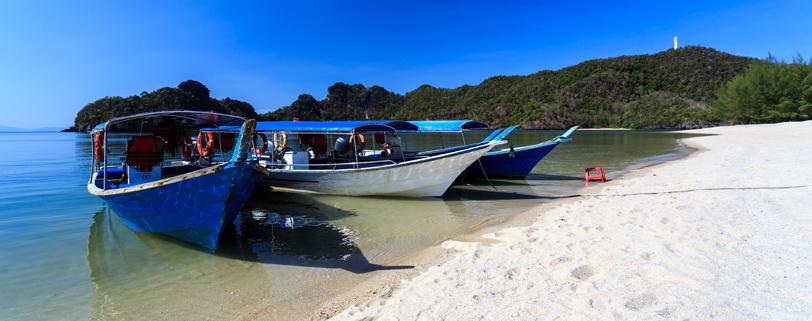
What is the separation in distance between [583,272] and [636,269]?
51 cm

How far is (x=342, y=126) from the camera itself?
1070 cm

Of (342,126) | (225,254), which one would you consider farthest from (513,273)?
(342,126)

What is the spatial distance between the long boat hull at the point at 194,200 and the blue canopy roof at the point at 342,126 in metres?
4.01

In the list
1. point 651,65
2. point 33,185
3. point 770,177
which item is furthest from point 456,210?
point 651,65

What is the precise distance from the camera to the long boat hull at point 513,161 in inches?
570

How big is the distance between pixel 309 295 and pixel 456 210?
5.30 meters

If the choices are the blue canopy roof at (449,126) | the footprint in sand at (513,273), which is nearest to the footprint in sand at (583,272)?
the footprint in sand at (513,273)

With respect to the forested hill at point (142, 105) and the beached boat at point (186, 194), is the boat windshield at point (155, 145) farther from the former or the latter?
the forested hill at point (142, 105)

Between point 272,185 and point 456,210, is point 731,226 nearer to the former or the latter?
point 456,210

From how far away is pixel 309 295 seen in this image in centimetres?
489

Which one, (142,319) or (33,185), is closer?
(142,319)

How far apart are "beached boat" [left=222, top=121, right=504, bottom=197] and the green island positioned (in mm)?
45738

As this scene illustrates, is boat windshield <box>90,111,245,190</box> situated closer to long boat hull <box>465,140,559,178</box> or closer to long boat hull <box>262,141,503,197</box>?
long boat hull <box>262,141,503,197</box>

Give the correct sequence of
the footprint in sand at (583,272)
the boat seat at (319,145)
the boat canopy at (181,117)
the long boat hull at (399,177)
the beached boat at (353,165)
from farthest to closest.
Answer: the boat seat at (319,145)
the beached boat at (353,165)
the long boat hull at (399,177)
the boat canopy at (181,117)
the footprint in sand at (583,272)
